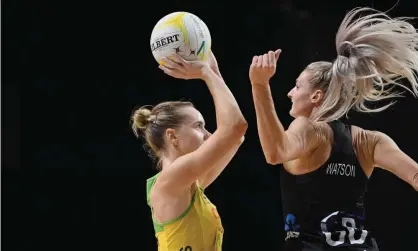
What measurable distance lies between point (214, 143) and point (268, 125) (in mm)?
188

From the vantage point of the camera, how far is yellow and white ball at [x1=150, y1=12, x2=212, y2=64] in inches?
92.7

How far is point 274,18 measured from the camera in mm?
4422

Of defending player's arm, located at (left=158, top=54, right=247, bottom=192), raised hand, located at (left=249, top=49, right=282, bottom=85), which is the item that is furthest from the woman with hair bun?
raised hand, located at (left=249, top=49, right=282, bottom=85)

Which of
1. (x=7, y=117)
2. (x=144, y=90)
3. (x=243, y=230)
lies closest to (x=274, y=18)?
(x=144, y=90)

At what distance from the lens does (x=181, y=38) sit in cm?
236

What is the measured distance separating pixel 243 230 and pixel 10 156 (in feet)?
4.61

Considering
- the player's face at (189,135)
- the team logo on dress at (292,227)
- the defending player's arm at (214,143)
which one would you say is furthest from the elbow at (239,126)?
the team logo on dress at (292,227)

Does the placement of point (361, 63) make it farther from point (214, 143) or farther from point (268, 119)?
point (214, 143)

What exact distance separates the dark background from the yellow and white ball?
1793 mm

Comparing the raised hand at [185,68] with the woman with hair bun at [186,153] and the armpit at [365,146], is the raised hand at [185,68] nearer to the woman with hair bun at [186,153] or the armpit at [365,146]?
the woman with hair bun at [186,153]

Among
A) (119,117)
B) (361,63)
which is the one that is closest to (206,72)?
(361,63)

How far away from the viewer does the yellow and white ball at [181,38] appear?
2.35m

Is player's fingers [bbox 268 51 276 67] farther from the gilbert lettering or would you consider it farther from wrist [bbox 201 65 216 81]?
the gilbert lettering

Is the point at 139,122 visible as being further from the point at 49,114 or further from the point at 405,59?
the point at 49,114
